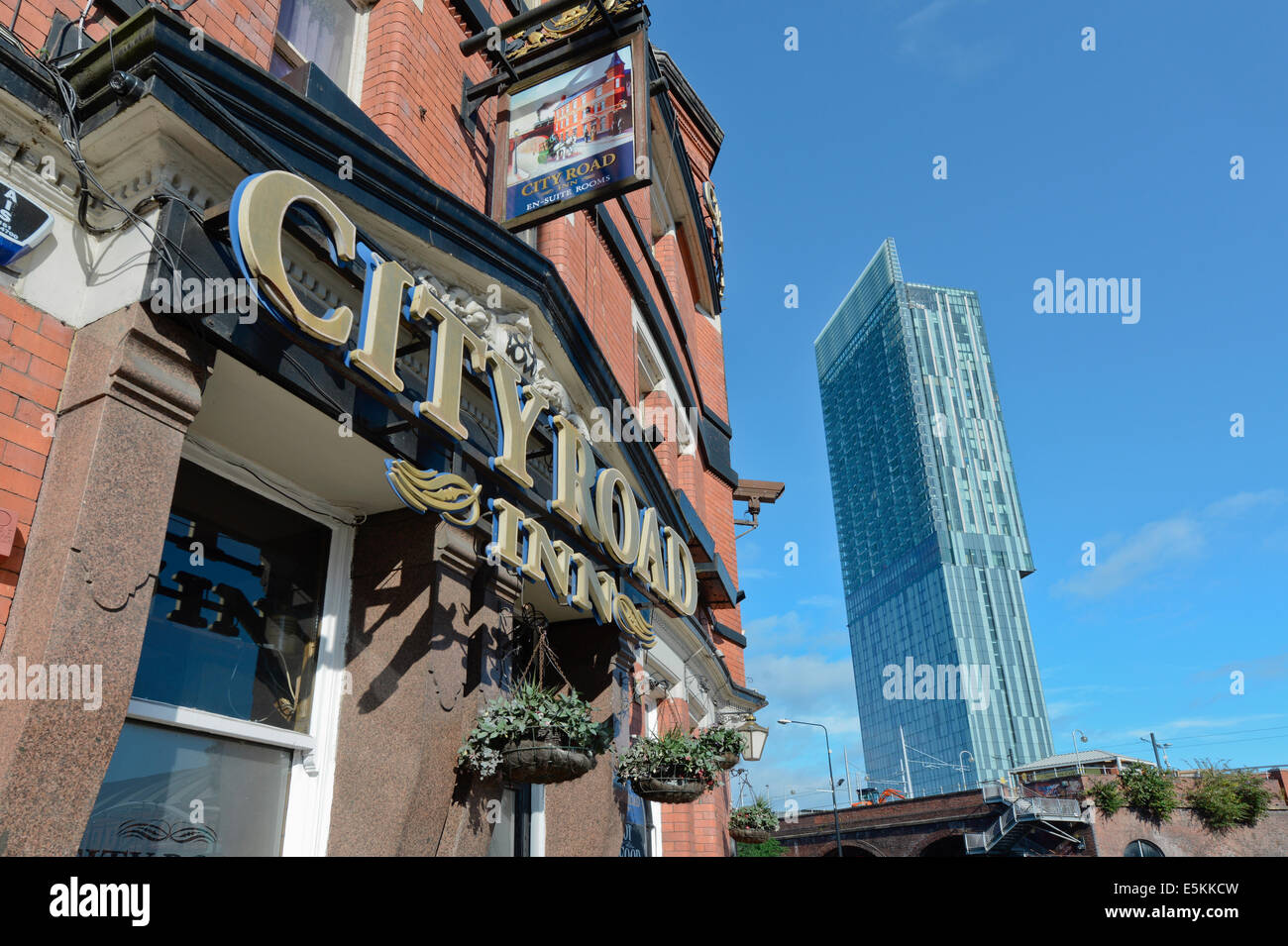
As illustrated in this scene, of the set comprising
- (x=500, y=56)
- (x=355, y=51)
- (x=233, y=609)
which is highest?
(x=500, y=56)

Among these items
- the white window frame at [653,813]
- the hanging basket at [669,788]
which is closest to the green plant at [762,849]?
the white window frame at [653,813]

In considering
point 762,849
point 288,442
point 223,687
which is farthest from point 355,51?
point 762,849

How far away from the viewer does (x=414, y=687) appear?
5.75 meters

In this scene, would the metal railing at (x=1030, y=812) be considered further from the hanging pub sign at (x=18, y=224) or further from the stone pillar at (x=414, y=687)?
the hanging pub sign at (x=18, y=224)

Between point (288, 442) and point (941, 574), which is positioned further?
point (941, 574)

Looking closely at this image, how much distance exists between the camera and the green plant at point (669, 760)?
8242mm

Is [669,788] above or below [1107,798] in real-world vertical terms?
below

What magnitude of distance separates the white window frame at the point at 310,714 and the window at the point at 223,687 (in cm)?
1

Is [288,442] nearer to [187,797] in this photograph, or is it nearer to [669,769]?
[187,797]

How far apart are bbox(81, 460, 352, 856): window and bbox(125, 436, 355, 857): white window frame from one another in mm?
13

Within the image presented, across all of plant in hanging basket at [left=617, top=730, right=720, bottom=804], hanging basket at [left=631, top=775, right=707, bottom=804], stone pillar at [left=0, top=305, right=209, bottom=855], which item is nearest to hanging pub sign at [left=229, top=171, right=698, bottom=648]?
stone pillar at [left=0, top=305, right=209, bottom=855]

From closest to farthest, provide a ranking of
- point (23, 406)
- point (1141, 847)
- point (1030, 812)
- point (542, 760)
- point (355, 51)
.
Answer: point (23, 406) < point (542, 760) < point (355, 51) < point (1030, 812) < point (1141, 847)

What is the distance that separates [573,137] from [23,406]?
220 inches
